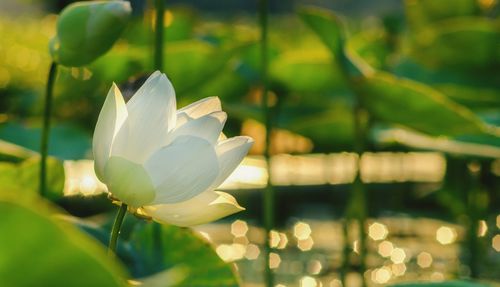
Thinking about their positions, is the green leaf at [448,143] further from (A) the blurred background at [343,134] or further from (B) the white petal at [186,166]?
(B) the white petal at [186,166]

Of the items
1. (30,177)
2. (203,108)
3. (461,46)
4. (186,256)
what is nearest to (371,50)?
(461,46)

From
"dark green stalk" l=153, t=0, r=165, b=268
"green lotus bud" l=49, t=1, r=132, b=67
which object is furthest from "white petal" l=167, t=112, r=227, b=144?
"dark green stalk" l=153, t=0, r=165, b=268

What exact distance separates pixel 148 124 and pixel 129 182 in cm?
4

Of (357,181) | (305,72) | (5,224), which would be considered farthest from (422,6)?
(5,224)

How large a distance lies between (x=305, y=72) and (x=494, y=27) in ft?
1.13

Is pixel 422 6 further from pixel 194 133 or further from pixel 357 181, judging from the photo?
pixel 194 133

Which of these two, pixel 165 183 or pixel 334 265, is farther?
pixel 334 265

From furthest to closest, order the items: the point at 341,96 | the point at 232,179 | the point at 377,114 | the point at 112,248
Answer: the point at 341,96 < the point at 232,179 < the point at 377,114 < the point at 112,248

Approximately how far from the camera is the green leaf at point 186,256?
0.90 m

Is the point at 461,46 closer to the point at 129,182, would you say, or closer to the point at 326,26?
the point at 326,26

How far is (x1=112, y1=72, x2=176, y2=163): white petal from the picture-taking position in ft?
2.23

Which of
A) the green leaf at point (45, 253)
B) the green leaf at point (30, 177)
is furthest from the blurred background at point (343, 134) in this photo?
the green leaf at point (45, 253)

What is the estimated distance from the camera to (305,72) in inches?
75.4

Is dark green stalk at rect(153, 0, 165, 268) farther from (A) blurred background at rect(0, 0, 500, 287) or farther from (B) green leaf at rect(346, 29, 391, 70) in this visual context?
(B) green leaf at rect(346, 29, 391, 70)
